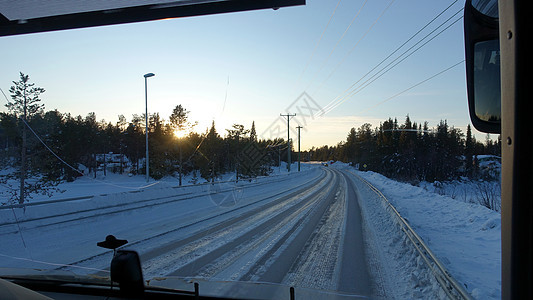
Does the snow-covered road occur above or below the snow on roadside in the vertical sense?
below

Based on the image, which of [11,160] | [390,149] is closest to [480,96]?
[11,160]

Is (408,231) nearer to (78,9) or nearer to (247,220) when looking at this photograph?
(247,220)

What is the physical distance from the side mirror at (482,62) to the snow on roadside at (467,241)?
3.68m

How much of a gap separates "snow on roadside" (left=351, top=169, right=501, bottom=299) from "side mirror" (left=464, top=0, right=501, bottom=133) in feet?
12.1


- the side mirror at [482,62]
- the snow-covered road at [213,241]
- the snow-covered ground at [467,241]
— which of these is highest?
the side mirror at [482,62]

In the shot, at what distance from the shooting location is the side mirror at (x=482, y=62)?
1.39m

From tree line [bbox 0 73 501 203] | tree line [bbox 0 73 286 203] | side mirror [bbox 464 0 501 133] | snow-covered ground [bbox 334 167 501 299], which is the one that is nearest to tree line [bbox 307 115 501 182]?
tree line [bbox 0 73 501 203]

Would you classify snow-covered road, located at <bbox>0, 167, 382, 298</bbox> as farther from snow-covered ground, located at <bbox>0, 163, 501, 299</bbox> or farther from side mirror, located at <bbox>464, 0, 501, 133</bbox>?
side mirror, located at <bbox>464, 0, 501, 133</bbox>

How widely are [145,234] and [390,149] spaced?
8101cm

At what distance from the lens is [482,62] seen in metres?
1.45

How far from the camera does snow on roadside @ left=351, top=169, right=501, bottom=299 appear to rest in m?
4.52

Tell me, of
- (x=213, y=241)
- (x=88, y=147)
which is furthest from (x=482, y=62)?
(x=88, y=147)

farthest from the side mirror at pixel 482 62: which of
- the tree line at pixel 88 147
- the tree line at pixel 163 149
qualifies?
the tree line at pixel 88 147

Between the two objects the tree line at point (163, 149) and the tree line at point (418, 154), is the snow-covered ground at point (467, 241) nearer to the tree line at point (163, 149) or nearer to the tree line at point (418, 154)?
the tree line at point (163, 149)
